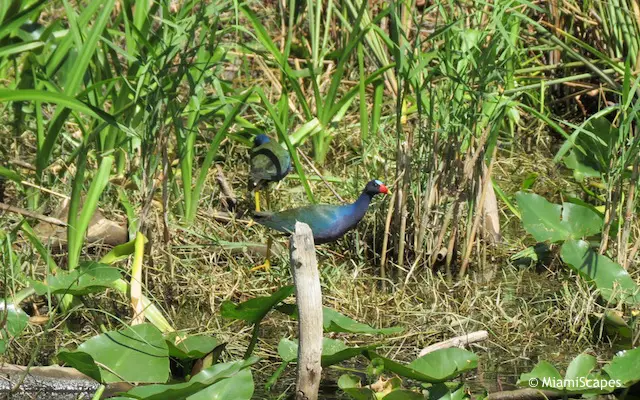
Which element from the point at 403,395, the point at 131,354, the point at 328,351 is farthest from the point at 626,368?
the point at 131,354

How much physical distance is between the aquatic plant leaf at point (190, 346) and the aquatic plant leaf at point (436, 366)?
0.55 meters

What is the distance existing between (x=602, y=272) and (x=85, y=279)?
1.96 meters

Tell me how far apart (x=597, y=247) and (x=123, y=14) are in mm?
2175

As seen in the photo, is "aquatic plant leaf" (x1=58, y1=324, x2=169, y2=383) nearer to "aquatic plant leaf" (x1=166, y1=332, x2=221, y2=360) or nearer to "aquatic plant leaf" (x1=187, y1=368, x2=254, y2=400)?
"aquatic plant leaf" (x1=166, y1=332, x2=221, y2=360)

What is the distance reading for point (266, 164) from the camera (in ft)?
17.1

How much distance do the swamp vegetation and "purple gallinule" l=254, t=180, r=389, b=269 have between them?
0.13 metres

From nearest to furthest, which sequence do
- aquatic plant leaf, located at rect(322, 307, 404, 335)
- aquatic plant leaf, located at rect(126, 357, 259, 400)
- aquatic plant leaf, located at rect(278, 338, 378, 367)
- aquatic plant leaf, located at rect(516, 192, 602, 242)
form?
aquatic plant leaf, located at rect(126, 357, 259, 400) → aquatic plant leaf, located at rect(278, 338, 378, 367) → aquatic plant leaf, located at rect(322, 307, 404, 335) → aquatic plant leaf, located at rect(516, 192, 602, 242)

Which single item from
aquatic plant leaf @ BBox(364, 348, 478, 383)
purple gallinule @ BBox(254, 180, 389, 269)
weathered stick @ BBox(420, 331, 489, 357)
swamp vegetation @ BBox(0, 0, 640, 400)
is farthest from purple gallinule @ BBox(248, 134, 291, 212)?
aquatic plant leaf @ BBox(364, 348, 478, 383)

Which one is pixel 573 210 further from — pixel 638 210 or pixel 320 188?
pixel 320 188

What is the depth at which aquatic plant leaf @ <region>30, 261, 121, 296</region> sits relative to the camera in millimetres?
3760

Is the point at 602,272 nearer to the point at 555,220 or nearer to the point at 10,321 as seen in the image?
the point at 555,220

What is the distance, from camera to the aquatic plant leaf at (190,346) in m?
3.62

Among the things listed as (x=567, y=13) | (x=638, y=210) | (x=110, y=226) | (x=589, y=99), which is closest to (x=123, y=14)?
(x=110, y=226)

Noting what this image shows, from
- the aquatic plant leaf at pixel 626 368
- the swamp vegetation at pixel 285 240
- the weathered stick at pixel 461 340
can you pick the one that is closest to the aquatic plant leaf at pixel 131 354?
the swamp vegetation at pixel 285 240
